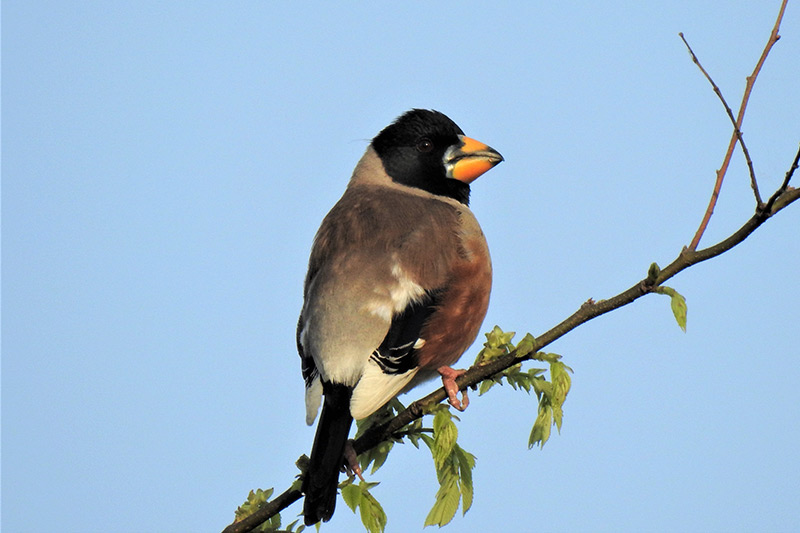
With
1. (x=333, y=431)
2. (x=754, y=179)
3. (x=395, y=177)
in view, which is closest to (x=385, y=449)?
(x=333, y=431)

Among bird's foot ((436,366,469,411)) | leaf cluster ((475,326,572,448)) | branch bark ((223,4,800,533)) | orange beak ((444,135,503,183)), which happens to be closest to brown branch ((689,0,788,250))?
branch bark ((223,4,800,533))

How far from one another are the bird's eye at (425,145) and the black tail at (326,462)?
2.61 m

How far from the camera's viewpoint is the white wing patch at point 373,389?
4.12 m

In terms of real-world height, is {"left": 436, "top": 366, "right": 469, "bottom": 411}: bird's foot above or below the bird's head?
below

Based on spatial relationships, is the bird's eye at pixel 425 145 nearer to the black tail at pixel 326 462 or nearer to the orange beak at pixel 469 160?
the orange beak at pixel 469 160

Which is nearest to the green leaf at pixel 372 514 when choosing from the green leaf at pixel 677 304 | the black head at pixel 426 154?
the green leaf at pixel 677 304

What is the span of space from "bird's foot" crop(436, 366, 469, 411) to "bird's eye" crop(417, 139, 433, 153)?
2567 mm

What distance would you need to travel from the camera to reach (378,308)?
4.55m

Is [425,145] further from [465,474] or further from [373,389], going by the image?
[465,474]

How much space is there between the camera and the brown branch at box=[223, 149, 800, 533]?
2877 mm

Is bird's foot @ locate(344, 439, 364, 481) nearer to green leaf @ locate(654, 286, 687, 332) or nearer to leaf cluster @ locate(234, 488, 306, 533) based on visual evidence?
leaf cluster @ locate(234, 488, 306, 533)

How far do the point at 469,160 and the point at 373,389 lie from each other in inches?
97.2

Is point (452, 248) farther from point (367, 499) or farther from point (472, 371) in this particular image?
point (367, 499)

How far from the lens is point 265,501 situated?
3857 mm
